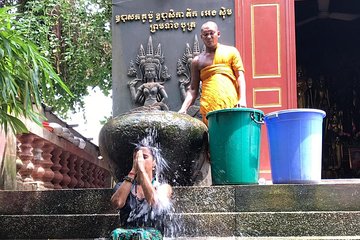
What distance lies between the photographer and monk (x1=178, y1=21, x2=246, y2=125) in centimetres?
511

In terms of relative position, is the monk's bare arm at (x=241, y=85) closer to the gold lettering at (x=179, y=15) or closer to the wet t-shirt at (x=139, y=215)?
the wet t-shirt at (x=139, y=215)

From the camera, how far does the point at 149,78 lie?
898 centimetres

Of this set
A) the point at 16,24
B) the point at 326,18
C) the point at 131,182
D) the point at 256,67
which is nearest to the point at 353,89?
the point at 326,18

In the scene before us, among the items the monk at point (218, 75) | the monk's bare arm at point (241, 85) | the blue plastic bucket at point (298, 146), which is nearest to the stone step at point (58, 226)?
the blue plastic bucket at point (298, 146)

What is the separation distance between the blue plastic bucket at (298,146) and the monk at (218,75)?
0.86 m

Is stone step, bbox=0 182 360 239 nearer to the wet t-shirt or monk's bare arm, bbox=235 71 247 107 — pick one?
the wet t-shirt

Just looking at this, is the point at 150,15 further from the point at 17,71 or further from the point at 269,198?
the point at 269,198

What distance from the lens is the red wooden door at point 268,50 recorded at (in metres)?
8.69

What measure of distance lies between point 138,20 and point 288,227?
6.22m

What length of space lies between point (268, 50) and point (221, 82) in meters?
3.88

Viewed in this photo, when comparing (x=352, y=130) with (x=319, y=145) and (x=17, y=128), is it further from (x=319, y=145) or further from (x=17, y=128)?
(x=17, y=128)

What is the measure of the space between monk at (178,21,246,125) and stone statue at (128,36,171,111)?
3598 mm

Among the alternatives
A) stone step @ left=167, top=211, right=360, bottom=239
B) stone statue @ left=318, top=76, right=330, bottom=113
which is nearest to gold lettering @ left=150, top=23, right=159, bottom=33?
stone statue @ left=318, top=76, right=330, bottom=113

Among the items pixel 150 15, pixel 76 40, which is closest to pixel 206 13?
pixel 150 15
